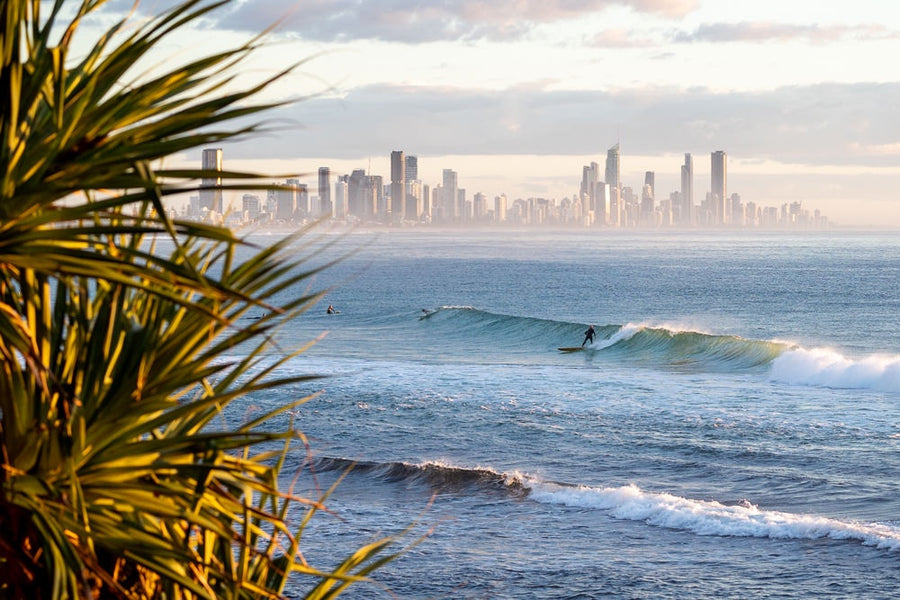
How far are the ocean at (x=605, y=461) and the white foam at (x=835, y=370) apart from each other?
137mm

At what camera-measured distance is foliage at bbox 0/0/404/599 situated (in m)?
2.78

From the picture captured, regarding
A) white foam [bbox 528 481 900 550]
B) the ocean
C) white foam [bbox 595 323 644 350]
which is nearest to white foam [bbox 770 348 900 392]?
the ocean

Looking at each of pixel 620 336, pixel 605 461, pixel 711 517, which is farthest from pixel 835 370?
pixel 711 517

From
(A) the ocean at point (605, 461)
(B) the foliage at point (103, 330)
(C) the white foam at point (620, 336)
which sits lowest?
(C) the white foam at point (620, 336)

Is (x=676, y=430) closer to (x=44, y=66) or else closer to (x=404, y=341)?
(x=44, y=66)

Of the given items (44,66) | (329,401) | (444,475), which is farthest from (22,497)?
(329,401)

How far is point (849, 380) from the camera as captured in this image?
42562mm

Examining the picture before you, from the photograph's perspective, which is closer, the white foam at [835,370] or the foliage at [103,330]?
the foliage at [103,330]

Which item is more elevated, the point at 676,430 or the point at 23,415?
the point at 23,415

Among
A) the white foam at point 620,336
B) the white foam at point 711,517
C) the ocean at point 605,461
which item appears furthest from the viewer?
the white foam at point 620,336

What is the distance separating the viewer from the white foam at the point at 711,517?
1877 cm

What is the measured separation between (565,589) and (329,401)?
63.2 feet

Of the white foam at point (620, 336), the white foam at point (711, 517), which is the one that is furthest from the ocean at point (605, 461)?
the white foam at point (620, 336)

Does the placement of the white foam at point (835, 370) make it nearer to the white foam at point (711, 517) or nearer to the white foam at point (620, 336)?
the white foam at point (620, 336)
